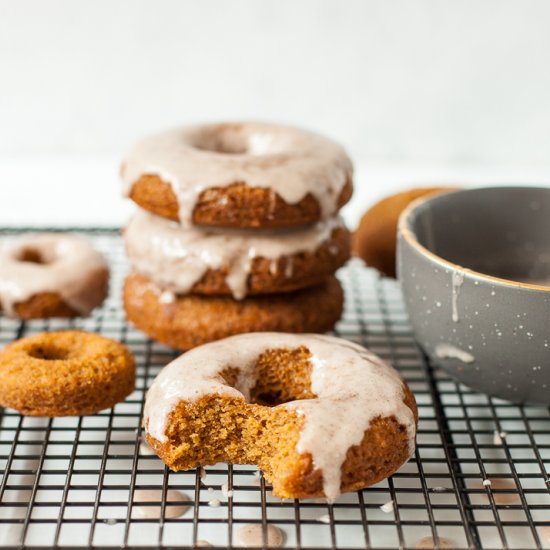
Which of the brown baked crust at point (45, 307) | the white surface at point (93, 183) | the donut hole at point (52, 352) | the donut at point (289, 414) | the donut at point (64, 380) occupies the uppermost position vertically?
the donut at point (289, 414)

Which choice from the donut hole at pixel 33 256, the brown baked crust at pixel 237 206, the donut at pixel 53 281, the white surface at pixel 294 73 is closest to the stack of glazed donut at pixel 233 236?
the brown baked crust at pixel 237 206

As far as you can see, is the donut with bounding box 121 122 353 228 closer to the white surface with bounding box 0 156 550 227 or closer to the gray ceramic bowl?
the gray ceramic bowl

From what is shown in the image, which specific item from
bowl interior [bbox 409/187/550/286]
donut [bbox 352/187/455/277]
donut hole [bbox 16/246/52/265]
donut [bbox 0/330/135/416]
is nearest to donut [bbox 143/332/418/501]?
donut [bbox 0/330/135/416]

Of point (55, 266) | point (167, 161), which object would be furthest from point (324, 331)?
point (55, 266)

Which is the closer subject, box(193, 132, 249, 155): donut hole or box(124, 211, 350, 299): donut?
box(124, 211, 350, 299): donut

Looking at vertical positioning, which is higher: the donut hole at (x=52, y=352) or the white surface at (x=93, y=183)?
the donut hole at (x=52, y=352)

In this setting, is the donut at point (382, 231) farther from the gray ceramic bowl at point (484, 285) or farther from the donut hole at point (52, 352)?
the donut hole at point (52, 352)

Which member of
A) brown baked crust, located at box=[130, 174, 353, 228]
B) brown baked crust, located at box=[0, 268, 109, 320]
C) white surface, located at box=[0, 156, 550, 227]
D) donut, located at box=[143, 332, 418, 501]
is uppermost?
brown baked crust, located at box=[130, 174, 353, 228]

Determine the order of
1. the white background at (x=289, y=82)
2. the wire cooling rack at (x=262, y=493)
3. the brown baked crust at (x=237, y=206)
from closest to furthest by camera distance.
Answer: the wire cooling rack at (x=262, y=493)
the brown baked crust at (x=237, y=206)
the white background at (x=289, y=82)
